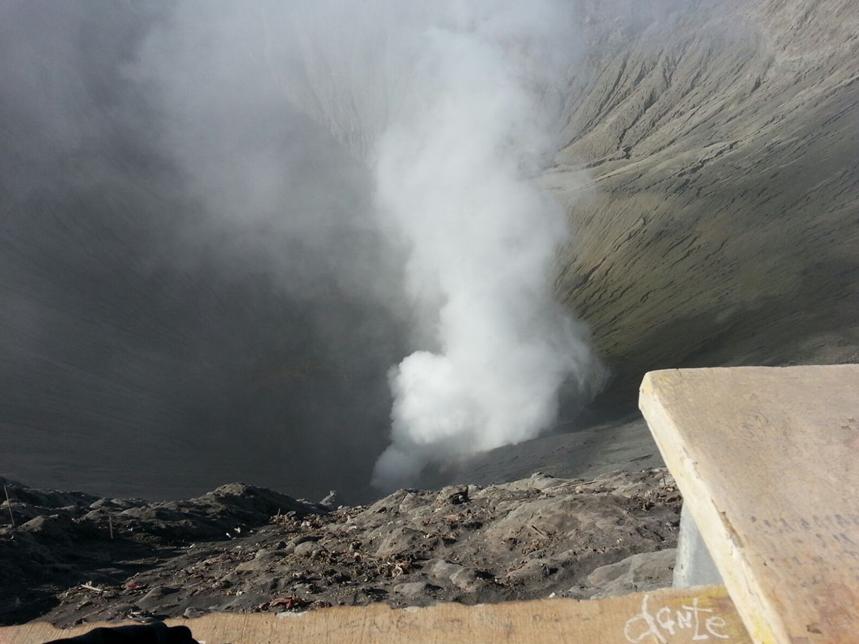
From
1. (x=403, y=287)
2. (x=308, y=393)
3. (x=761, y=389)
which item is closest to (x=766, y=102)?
(x=403, y=287)

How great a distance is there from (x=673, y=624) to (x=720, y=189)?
38.9 m

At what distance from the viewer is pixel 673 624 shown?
1704 millimetres

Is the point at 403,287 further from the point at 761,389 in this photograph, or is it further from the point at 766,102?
the point at 761,389

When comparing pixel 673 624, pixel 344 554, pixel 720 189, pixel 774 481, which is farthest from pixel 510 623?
pixel 720 189

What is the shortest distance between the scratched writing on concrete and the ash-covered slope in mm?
16602

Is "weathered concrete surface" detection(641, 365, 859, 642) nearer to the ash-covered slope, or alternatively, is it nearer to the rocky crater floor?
the rocky crater floor

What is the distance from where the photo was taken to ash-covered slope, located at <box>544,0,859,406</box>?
23.1 metres

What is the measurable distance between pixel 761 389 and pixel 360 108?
3099 inches

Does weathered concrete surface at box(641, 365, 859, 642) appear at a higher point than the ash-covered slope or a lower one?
lower

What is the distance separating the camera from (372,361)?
133ft

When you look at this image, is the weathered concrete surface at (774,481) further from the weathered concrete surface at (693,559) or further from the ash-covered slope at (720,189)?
the ash-covered slope at (720,189)

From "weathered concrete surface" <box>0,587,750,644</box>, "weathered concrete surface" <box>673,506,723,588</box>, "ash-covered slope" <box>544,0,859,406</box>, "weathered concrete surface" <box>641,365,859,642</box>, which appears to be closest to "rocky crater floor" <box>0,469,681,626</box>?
"weathered concrete surface" <box>0,587,750,644</box>

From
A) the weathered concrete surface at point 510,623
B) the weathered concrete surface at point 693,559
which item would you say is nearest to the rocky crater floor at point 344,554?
the weathered concrete surface at point 510,623

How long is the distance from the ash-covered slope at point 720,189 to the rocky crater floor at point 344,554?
11999mm
